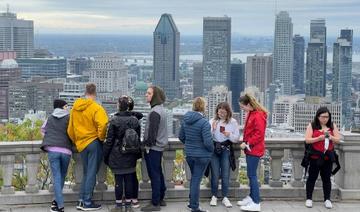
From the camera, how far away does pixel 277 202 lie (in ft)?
36.9

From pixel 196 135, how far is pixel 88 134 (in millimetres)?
1575

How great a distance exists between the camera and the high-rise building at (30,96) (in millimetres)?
156962

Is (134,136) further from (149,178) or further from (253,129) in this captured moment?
(253,129)

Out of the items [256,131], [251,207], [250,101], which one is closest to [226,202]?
[251,207]

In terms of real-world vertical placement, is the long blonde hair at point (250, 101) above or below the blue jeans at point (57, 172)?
above

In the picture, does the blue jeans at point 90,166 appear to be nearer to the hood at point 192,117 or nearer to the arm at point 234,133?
the hood at point 192,117

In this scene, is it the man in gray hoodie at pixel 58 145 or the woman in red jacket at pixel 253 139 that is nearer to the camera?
the man in gray hoodie at pixel 58 145

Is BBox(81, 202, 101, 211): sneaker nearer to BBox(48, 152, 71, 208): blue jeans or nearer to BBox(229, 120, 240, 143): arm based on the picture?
BBox(48, 152, 71, 208): blue jeans

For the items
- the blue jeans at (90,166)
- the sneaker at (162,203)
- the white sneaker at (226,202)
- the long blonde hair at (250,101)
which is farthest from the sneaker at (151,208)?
the long blonde hair at (250,101)

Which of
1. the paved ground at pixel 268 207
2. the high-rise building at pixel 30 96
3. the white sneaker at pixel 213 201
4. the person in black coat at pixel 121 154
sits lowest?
the high-rise building at pixel 30 96

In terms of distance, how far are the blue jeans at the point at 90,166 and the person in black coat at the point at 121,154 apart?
0.65 ft

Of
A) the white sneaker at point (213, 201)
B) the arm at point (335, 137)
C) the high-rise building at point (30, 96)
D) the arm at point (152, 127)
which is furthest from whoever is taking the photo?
the high-rise building at point (30, 96)

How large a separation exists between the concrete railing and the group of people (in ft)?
1.21

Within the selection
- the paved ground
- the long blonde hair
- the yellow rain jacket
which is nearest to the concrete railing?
the paved ground
